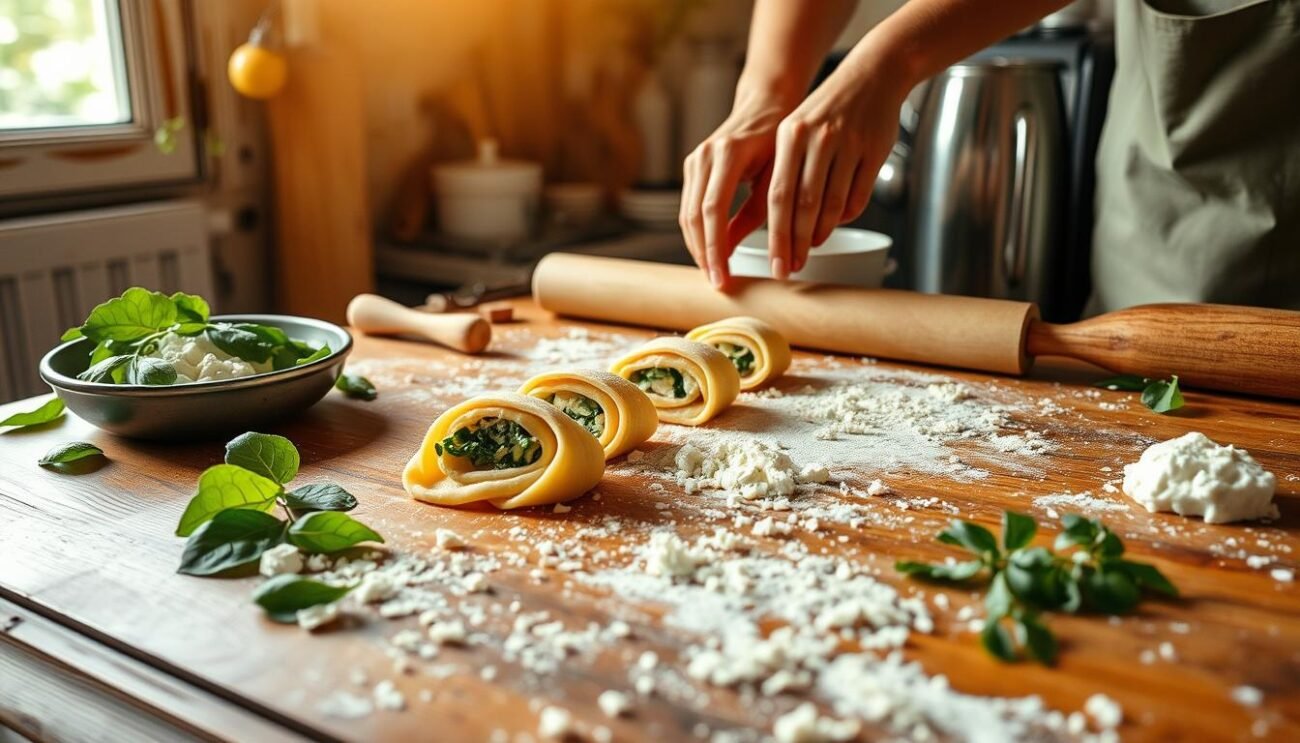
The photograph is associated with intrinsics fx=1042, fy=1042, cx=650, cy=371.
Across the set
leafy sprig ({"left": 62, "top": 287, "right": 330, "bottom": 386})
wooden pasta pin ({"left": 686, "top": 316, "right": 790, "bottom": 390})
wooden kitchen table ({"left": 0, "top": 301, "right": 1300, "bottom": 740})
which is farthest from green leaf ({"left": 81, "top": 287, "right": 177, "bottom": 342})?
wooden pasta pin ({"left": 686, "top": 316, "right": 790, "bottom": 390})

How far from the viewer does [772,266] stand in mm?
1457

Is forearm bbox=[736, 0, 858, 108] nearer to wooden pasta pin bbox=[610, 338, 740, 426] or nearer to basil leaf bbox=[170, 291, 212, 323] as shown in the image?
wooden pasta pin bbox=[610, 338, 740, 426]

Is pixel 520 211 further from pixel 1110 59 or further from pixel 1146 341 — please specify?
pixel 1146 341

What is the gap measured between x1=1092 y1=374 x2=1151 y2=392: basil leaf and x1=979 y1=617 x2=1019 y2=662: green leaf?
0.71 meters

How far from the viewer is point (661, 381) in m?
1.29

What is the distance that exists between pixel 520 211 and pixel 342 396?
1410 mm

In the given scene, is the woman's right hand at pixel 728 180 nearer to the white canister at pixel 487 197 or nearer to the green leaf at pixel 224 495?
the green leaf at pixel 224 495

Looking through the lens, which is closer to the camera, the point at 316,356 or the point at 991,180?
the point at 316,356

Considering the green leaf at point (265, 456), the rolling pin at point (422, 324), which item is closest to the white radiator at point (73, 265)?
the rolling pin at point (422, 324)

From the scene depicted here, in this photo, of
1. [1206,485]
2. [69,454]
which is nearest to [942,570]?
[1206,485]

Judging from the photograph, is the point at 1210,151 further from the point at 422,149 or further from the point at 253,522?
the point at 422,149

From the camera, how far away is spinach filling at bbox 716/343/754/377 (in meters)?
1.38

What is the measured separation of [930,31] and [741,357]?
1.62ft

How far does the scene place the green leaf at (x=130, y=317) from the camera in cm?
118
